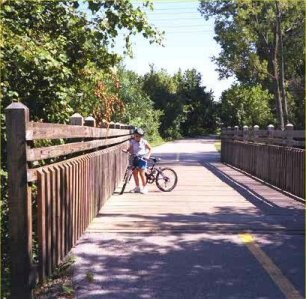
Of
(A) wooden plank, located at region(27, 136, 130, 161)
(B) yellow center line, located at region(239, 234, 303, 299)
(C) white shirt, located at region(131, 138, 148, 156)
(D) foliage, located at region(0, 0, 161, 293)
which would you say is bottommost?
(B) yellow center line, located at region(239, 234, 303, 299)

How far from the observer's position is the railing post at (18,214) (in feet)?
16.1

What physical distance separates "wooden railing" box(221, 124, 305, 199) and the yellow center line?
385 centimetres

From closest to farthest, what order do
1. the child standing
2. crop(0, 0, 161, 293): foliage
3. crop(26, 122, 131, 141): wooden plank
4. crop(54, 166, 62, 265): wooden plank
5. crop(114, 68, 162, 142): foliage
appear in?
crop(26, 122, 131, 141): wooden plank, crop(54, 166, 62, 265): wooden plank, crop(0, 0, 161, 293): foliage, the child standing, crop(114, 68, 162, 142): foliage

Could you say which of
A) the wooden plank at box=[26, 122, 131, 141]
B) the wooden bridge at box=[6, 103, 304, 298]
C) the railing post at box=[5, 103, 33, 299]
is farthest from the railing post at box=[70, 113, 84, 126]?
the railing post at box=[5, 103, 33, 299]

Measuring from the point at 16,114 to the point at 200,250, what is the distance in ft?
10.2

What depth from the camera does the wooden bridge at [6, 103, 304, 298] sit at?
16.4ft

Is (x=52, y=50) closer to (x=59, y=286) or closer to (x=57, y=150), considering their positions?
(x=57, y=150)

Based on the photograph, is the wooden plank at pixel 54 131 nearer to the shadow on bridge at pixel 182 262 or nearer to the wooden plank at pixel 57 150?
the wooden plank at pixel 57 150

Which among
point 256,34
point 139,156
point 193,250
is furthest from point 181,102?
point 193,250

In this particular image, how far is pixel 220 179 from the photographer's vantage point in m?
16.8

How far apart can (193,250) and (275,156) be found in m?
7.31

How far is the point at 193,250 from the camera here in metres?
7.12

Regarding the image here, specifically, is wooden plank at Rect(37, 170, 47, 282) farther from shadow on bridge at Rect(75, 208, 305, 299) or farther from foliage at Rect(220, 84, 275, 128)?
foliage at Rect(220, 84, 275, 128)

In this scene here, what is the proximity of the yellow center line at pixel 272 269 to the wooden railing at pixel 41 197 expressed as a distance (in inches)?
83.8
